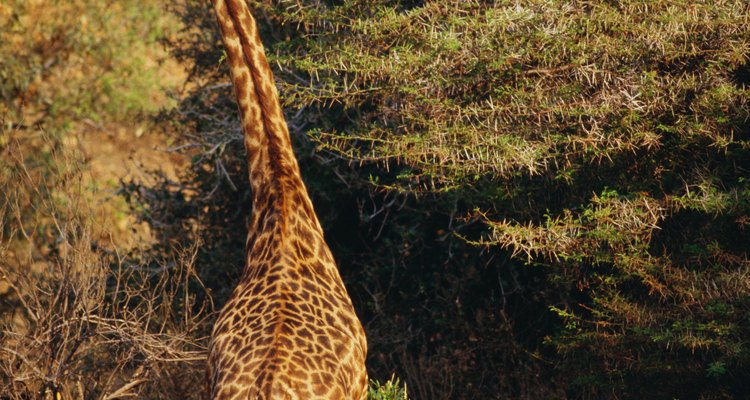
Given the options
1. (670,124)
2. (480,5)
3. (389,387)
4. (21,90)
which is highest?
(480,5)

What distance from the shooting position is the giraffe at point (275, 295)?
4.35 meters

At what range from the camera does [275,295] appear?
16.0ft

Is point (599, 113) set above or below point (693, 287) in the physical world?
above

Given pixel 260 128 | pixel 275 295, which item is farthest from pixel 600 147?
pixel 275 295

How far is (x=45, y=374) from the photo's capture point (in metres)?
6.25

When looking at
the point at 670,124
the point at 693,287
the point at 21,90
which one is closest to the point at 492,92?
the point at 670,124

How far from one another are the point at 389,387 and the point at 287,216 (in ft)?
4.81

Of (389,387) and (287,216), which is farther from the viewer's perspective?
(389,387)

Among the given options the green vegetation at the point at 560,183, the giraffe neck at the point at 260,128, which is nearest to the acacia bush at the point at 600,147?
the green vegetation at the point at 560,183

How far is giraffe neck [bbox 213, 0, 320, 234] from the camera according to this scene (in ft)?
17.9

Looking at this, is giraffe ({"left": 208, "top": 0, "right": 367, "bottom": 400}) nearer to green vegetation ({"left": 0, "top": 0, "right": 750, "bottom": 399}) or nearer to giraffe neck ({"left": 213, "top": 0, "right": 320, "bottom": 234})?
giraffe neck ({"left": 213, "top": 0, "right": 320, "bottom": 234})

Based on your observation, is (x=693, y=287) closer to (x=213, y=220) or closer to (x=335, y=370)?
(x=335, y=370)

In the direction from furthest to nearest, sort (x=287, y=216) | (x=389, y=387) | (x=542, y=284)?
(x=542, y=284), (x=389, y=387), (x=287, y=216)

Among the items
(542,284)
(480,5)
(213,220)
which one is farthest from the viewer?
(213,220)
